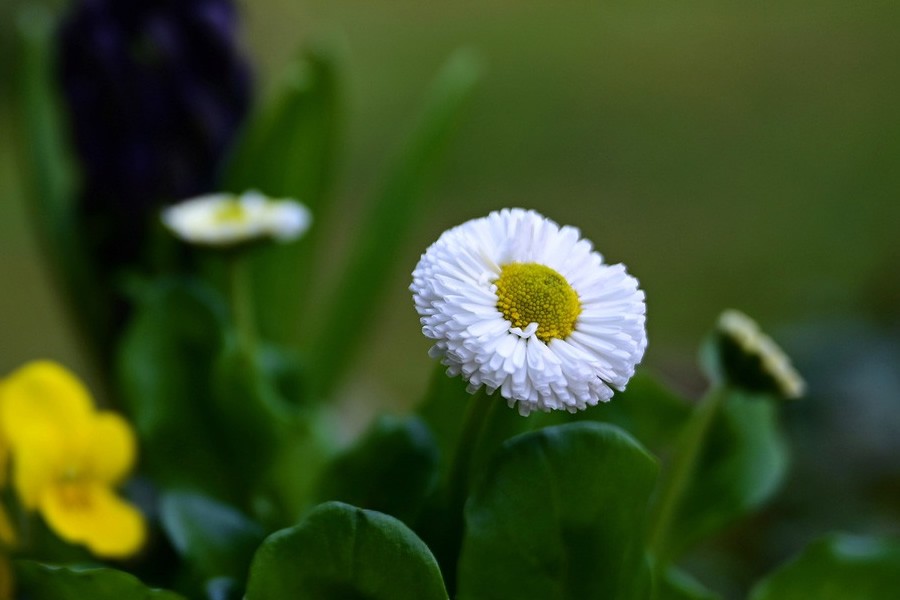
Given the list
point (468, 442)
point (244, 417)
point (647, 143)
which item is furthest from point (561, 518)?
point (647, 143)

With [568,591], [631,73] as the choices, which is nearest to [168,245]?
[568,591]

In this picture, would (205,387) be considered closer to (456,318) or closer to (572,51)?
(456,318)

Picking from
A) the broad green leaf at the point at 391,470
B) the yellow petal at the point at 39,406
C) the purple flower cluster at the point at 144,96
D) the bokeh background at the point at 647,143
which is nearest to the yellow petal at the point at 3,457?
the yellow petal at the point at 39,406

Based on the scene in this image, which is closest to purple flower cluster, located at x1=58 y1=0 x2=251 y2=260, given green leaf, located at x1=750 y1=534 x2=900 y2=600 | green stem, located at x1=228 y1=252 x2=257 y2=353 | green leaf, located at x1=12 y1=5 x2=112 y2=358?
green leaf, located at x1=12 y1=5 x2=112 y2=358

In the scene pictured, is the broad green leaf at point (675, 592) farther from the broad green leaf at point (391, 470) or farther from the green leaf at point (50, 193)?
the green leaf at point (50, 193)

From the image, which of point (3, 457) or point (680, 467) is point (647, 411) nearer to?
point (680, 467)

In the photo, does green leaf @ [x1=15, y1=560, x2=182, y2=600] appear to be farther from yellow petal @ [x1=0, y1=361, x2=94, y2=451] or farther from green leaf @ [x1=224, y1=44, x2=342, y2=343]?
green leaf @ [x1=224, y1=44, x2=342, y2=343]
